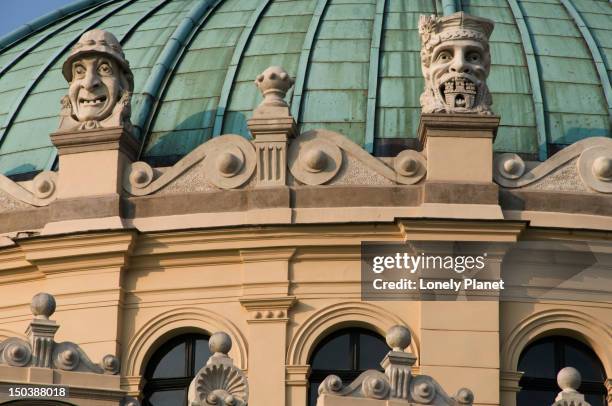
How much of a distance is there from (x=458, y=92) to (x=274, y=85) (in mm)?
3163

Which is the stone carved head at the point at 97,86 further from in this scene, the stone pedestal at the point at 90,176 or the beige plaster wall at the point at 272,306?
the beige plaster wall at the point at 272,306

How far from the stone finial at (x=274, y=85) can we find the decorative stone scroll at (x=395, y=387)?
6.70 m

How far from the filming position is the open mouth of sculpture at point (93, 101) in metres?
47.8

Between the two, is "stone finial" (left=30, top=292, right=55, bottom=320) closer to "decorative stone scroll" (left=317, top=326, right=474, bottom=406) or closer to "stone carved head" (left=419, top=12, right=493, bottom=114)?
"decorative stone scroll" (left=317, top=326, right=474, bottom=406)

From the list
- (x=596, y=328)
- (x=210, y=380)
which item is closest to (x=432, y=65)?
(x=596, y=328)

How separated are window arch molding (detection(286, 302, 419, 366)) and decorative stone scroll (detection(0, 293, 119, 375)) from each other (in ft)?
16.0

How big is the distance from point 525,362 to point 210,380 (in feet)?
25.0

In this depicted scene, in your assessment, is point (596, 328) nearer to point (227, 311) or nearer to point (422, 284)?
point (422, 284)

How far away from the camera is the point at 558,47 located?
168 feet

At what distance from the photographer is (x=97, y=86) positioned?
157 ft

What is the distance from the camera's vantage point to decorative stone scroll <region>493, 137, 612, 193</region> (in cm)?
4666

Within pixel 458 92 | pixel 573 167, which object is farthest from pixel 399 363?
pixel 573 167

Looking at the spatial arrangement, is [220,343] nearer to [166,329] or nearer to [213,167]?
[166,329]

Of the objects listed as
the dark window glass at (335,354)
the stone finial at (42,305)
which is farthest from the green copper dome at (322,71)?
the stone finial at (42,305)
